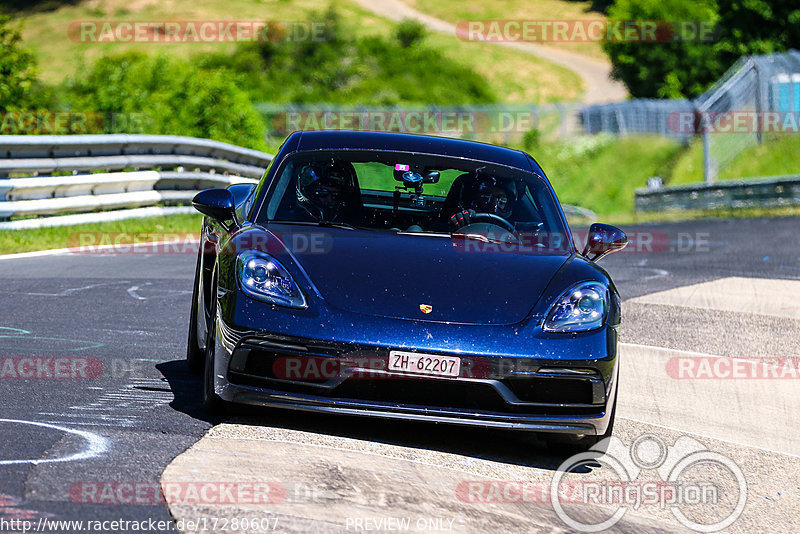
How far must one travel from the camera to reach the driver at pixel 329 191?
611 cm

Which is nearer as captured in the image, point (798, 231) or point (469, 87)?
point (798, 231)

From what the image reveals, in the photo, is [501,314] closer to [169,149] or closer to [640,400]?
[640,400]

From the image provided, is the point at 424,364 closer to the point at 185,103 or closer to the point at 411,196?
the point at 411,196

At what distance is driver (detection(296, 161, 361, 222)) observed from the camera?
6.11 m

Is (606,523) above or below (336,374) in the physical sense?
below

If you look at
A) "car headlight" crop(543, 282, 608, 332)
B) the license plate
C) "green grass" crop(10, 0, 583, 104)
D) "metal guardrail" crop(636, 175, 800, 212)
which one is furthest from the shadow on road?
"green grass" crop(10, 0, 583, 104)

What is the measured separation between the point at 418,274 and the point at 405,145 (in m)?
1.39

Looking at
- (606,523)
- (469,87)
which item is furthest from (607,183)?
(606,523)

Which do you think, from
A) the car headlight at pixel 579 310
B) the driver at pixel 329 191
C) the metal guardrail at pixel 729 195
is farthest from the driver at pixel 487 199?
the metal guardrail at pixel 729 195

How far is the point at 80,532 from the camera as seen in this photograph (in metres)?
3.67

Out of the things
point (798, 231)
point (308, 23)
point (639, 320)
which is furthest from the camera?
point (308, 23)

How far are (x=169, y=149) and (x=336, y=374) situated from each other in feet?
41.7

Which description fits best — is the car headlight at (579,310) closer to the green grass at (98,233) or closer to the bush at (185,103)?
the green grass at (98,233)

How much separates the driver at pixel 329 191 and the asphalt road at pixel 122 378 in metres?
1.08
